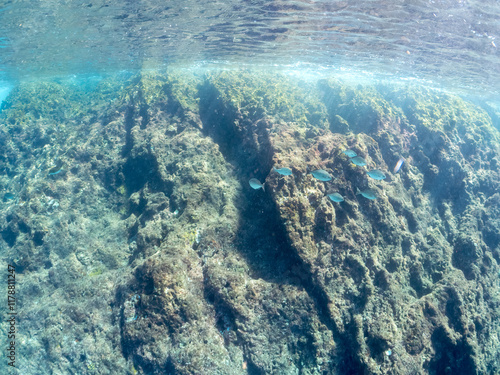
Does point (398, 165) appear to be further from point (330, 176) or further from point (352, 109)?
point (330, 176)

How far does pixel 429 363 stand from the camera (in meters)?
5.96

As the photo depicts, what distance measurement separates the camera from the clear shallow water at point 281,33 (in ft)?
33.4

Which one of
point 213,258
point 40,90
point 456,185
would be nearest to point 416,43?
point 456,185

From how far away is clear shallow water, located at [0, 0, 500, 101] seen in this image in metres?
10.2

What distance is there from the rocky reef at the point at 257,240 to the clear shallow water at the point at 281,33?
3.15 meters

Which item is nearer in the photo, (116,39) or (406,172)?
(406,172)

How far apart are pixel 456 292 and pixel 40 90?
30808mm

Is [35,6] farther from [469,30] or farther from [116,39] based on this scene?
[469,30]

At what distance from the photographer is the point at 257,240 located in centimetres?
678

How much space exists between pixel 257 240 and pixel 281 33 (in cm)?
1286

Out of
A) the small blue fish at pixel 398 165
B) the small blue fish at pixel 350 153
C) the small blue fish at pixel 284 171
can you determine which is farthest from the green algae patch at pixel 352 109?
the small blue fish at pixel 284 171

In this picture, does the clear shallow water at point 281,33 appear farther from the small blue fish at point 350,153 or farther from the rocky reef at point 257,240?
the small blue fish at point 350,153

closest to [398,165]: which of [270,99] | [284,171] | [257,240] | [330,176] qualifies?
[330,176]

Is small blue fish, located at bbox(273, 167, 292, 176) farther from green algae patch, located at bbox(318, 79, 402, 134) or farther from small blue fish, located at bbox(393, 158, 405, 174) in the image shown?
small blue fish, located at bbox(393, 158, 405, 174)
